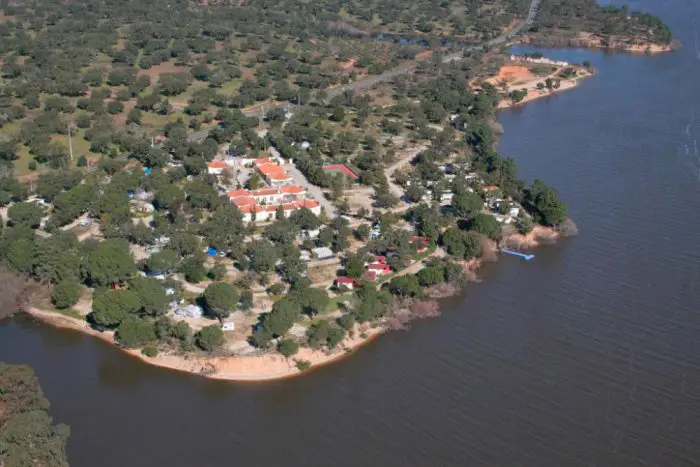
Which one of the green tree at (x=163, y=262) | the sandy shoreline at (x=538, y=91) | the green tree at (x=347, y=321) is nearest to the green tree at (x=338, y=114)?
the sandy shoreline at (x=538, y=91)

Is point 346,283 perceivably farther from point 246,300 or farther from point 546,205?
point 546,205

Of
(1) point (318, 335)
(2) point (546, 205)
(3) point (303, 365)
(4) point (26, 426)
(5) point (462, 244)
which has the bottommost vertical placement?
(3) point (303, 365)

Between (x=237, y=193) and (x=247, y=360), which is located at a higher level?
(x=237, y=193)

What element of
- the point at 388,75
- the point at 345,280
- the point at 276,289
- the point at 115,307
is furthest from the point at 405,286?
the point at 388,75

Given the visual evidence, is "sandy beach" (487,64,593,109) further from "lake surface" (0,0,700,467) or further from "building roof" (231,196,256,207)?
"building roof" (231,196,256,207)

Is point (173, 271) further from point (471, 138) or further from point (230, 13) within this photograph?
point (230, 13)

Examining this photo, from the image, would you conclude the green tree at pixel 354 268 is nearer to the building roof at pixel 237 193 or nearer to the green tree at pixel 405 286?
the green tree at pixel 405 286

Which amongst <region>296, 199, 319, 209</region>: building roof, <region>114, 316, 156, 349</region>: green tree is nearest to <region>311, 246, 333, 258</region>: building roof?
<region>296, 199, 319, 209</region>: building roof
